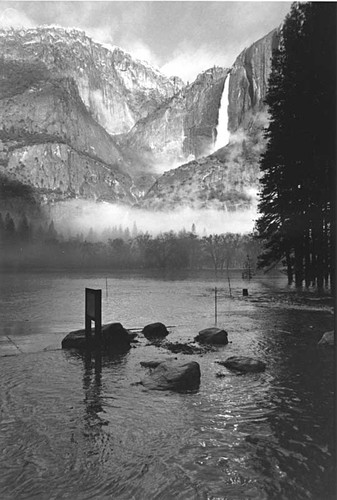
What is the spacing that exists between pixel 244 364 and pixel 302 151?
82.8 ft

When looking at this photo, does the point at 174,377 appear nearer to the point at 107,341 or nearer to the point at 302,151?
the point at 107,341

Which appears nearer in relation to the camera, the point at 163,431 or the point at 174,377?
the point at 163,431

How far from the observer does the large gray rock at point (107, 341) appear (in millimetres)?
15688

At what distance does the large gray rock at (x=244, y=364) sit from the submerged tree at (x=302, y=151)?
14.1 meters

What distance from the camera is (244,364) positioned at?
12250mm

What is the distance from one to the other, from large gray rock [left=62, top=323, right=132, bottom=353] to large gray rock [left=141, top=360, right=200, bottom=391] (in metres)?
4.51

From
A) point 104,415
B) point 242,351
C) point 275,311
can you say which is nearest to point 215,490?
point 104,415

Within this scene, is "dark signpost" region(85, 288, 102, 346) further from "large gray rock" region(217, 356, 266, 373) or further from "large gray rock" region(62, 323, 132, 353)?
"large gray rock" region(217, 356, 266, 373)

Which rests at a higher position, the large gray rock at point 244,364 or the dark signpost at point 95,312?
the dark signpost at point 95,312

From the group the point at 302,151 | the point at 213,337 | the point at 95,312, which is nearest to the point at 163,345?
the point at 213,337

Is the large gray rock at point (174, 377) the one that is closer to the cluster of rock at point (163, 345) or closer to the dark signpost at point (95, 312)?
the cluster of rock at point (163, 345)

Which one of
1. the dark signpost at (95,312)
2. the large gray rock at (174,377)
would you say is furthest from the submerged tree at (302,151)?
the large gray rock at (174,377)

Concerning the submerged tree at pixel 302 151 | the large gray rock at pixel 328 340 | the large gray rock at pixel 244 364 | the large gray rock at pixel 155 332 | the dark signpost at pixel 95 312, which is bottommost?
the large gray rock at pixel 155 332

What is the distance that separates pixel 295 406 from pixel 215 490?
12.9ft
